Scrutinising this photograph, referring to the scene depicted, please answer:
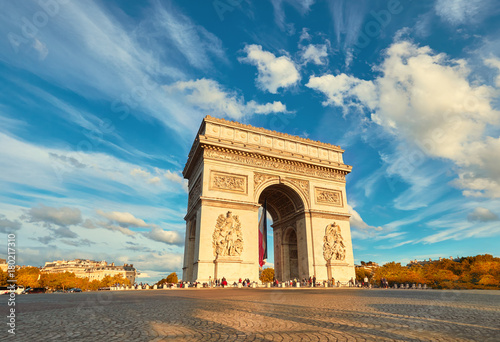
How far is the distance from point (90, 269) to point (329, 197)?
117221 mm

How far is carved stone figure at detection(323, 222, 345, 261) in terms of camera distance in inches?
1003

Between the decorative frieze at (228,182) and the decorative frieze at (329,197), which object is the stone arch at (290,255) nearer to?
the decorative frieze at (329,197)

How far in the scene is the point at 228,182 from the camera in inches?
944

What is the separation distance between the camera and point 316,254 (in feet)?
82.4

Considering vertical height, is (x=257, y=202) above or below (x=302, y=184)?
below

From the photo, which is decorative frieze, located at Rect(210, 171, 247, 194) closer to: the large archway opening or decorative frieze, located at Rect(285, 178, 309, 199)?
the large archway opening

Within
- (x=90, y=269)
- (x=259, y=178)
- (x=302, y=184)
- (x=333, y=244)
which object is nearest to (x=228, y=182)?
(x=259, y=178)

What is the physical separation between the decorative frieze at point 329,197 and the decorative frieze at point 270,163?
137 centimetres

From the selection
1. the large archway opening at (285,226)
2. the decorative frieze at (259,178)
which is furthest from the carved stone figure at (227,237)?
the large archway opening at (285,226)

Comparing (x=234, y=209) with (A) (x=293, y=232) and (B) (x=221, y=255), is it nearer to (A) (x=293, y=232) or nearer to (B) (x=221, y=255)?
(B) (x=221, y=255)

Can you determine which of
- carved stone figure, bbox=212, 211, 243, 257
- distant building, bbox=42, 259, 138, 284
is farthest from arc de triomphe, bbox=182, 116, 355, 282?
distant building, bbox=42, 259, 138, 284

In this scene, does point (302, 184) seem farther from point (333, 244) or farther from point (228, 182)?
point (228, 182)

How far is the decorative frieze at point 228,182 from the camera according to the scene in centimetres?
2346

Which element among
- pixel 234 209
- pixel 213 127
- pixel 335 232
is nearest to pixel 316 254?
pixel 335 232
